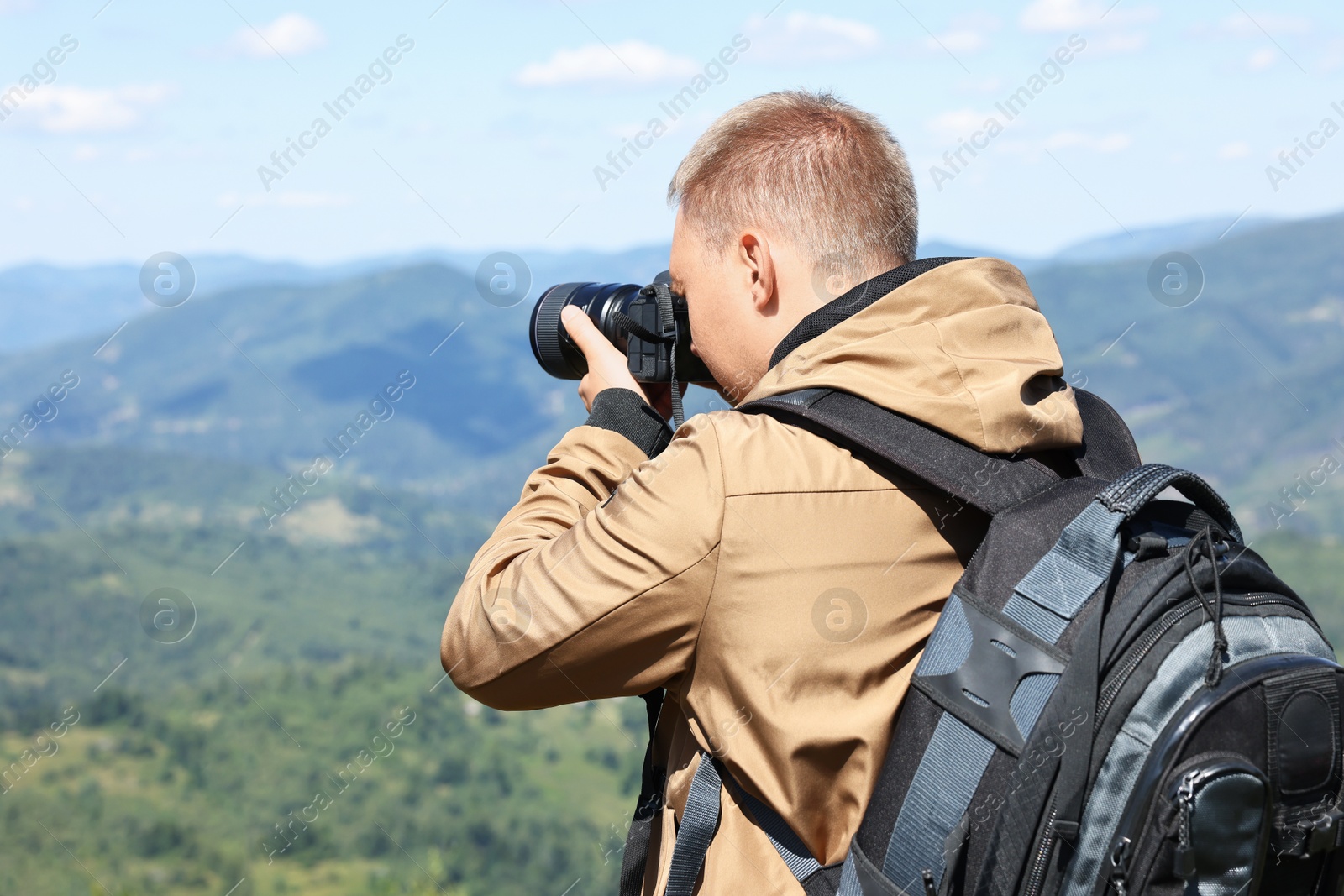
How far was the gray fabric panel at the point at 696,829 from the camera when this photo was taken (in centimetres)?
125

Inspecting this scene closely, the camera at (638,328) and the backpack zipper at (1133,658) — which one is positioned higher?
the backpack zipper at (1133,658)

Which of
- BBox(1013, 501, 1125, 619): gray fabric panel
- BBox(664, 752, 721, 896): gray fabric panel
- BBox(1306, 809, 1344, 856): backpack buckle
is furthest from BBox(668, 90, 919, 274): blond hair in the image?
BBox(1306, 809, 1344, 856): backpack buckle

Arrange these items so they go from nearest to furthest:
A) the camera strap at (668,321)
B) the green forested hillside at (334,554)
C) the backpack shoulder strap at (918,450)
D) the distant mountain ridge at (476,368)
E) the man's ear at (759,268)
Result: the backpack shoulder strap at (918,450) < the man's ear at (759,268) < the camera strap at (668,321) < the green forested hillside at (334,554) < the distant mountain ridge at (476,368)

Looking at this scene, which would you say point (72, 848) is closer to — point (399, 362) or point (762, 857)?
point (762, 857)

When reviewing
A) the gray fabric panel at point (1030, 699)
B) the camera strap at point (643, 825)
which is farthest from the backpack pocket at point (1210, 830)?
the camera strap at point (643, 825)

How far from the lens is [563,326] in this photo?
183 cm

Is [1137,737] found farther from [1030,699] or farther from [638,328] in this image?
[638,328]

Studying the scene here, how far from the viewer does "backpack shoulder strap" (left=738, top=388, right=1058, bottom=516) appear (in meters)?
1.19

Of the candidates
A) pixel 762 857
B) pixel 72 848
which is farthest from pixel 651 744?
pixel 72 848

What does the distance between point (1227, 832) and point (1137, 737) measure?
0.12 m

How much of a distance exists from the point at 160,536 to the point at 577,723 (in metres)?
42.8

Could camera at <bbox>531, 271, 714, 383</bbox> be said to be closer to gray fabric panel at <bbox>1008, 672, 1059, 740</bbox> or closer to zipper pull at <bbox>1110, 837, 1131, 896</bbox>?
gray fabric panel at <bbox>1008, 672, 1059, 740</bbox>

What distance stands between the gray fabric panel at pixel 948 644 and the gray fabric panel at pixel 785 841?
0.78ft

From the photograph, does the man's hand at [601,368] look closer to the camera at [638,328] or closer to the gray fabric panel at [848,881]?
the camera at [638,328]
